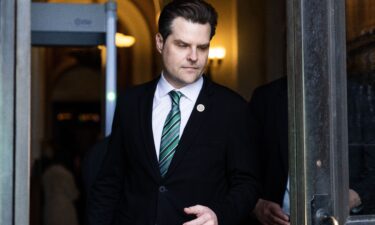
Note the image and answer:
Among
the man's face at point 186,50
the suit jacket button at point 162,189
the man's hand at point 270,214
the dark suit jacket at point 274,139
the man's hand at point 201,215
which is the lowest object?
the man's hand at point 270,214

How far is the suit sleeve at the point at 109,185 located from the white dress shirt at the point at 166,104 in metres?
0.17

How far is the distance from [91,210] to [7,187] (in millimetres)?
404

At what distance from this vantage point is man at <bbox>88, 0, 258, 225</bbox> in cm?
243

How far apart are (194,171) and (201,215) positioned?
237 millimetres

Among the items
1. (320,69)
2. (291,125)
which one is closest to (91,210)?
(291,125)

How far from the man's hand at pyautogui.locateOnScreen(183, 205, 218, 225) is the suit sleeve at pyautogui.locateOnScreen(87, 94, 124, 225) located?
0.49m

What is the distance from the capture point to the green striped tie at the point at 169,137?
247 centimetres

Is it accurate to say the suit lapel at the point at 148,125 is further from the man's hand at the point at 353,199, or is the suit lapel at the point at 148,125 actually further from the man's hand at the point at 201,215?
the man's hand at the point at 353,199

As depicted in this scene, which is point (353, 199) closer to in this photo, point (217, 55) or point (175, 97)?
point (175, 97)

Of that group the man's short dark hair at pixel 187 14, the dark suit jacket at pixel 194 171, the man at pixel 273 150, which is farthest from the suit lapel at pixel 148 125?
the man at pixel 273 150

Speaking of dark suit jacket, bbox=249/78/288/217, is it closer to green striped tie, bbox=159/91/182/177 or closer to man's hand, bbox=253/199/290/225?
man's hand, bbox=253/199/290/225

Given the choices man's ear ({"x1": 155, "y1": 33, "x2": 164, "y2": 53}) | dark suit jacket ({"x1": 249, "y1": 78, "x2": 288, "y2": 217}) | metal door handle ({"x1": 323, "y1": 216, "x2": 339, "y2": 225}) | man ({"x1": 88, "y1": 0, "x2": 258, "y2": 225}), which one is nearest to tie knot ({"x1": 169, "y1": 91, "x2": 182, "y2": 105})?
man ({"x1": 88, "y1": 0, "x2": 258, "y2": 225})

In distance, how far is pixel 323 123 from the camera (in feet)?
7.88

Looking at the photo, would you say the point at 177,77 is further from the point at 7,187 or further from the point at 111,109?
the point at 111,109
